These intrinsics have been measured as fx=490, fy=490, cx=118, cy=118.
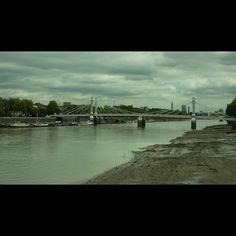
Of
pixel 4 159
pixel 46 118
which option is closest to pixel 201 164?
pixel 4 159
